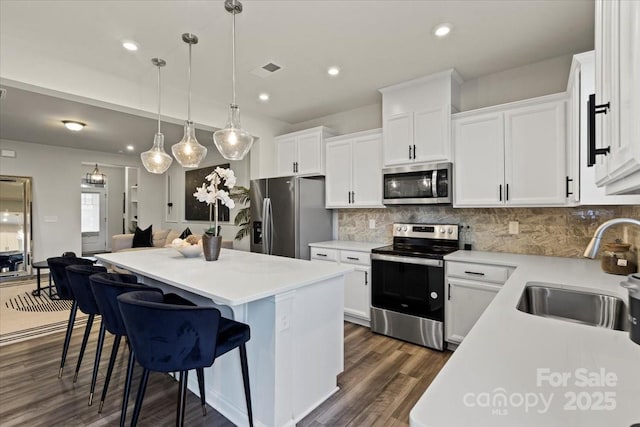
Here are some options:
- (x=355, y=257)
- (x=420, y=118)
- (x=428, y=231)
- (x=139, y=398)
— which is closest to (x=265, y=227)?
(x=355, y=257)

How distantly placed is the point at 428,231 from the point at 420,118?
121 centimetres

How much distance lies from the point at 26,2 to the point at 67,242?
626 cm

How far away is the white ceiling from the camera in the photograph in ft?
7.21

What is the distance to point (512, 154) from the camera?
285cm

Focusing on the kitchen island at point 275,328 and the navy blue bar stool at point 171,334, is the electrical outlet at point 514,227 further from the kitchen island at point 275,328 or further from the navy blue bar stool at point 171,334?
the navy blue bar stool at point 171,334

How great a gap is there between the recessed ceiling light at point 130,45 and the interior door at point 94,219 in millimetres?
8433

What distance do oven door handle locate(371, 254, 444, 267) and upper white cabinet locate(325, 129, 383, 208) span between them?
0.68 metres

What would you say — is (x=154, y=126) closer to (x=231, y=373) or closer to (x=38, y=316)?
(x=38, y=316)

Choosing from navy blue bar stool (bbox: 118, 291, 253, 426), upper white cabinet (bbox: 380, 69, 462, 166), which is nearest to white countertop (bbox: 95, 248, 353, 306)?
navy blue bar stool (bbox: 118, 291, 253, 426)

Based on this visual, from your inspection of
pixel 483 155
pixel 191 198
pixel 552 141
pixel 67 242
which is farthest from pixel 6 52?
pixel 67 242

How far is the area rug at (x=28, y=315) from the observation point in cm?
340

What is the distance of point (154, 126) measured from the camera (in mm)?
5254

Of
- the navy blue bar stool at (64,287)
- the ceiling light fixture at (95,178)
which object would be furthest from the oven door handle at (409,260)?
the ceiling light fixture at (95,178)

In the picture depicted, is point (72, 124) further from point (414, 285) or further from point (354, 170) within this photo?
point (414, 285)
